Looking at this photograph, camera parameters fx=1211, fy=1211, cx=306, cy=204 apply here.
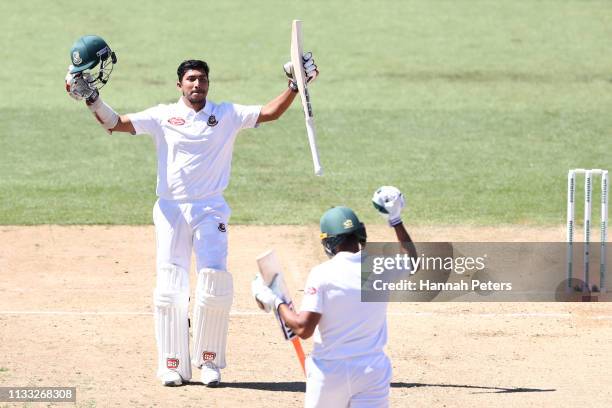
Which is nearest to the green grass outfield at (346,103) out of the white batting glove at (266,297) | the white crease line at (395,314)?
the white crease line at (395,314)

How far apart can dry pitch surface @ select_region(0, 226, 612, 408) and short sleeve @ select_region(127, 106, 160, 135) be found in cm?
209

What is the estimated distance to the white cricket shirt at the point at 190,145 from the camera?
1025 centimetres

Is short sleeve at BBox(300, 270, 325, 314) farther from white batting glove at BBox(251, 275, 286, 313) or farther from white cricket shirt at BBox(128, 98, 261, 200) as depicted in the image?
white cricket shirt at BBox(128, 98, 261, 200)

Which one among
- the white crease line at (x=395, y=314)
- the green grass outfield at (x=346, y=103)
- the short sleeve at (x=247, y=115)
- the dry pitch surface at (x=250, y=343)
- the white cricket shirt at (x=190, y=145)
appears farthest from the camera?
the green grass outfield at (x=346, y=103)

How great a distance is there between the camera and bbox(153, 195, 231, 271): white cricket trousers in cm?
1017

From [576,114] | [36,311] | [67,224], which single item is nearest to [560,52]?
[576,114]

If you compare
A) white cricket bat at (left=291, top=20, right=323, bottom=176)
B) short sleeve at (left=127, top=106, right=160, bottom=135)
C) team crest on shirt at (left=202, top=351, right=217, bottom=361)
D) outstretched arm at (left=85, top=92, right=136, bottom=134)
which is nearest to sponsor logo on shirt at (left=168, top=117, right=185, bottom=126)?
short sleeve at (left=127, top=106, right=160, bottom=135)

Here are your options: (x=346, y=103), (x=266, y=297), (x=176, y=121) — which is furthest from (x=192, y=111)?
(x=346, y=103)

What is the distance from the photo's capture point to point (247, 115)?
34.4 ft

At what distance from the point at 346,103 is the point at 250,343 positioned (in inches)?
462

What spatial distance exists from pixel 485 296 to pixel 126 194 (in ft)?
21.3

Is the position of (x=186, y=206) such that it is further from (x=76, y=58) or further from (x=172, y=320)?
(x=76, y=58)

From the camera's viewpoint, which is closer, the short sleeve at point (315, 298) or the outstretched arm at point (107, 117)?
the short sleeve at point (315, 298)

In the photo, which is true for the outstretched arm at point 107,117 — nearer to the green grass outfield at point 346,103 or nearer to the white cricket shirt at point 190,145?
the white cricket shirt at point 190,145
